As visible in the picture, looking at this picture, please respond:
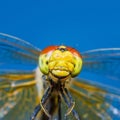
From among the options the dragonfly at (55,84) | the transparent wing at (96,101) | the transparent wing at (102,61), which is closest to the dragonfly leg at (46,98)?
the dragonfly at (55,84)

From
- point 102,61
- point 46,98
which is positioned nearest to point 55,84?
point 46,98

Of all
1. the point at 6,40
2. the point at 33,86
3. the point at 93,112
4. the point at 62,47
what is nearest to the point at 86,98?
the point at 93,112

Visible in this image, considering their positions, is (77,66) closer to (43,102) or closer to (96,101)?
(43,102)

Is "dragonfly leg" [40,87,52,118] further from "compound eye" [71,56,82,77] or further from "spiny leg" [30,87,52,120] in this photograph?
"compound eye" [71,56,82,77]

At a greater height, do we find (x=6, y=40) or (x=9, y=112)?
A: (x=6, y=40)

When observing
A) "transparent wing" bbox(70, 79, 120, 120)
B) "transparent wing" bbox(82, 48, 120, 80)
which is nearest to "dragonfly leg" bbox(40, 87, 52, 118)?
"transparent wing" bbox(82, 48, 120, 80)

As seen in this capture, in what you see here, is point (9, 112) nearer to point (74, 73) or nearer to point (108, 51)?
point (108, 51)

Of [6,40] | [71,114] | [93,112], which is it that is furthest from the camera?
[93,112]

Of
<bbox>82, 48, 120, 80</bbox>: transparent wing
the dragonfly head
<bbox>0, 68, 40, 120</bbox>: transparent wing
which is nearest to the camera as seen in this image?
the dragonfly head
